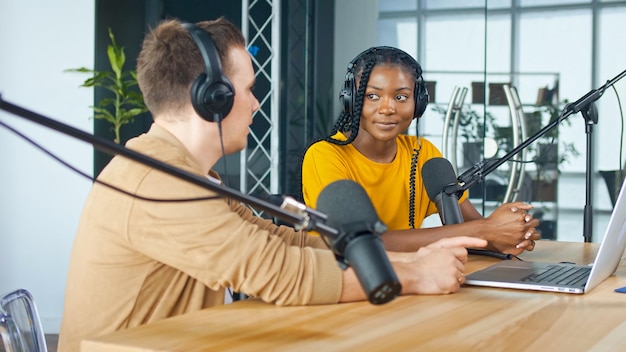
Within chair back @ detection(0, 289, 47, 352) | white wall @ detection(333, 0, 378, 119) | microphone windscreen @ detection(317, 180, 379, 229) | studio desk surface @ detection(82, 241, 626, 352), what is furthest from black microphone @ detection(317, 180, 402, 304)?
white wall @ detection(333, 0, 378, 119)

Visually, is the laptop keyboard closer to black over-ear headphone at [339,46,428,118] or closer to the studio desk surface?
the studio desk surface

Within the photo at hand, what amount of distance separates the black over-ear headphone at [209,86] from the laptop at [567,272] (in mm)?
610

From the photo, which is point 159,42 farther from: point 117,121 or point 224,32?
point 117,121

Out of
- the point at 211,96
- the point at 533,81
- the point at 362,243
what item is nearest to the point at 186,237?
the point at 211,96

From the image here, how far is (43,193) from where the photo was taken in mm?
4742

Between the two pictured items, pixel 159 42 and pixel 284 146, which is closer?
pixel 159 42

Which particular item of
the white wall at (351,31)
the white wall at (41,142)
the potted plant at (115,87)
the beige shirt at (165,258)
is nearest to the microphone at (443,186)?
the beige shirt at (165,258)

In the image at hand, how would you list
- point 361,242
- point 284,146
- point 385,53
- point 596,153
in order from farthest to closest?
point 284,146, point 596,153, point 385,53, point 361,242

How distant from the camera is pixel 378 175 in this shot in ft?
8.18

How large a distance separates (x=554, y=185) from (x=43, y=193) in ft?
8.98

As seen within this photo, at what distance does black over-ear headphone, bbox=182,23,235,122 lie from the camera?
143 cm

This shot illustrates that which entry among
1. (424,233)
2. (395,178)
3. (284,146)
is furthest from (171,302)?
(284,146)

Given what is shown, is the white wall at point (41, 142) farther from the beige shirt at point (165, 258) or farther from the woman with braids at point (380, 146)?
the beige shirt at point (165, 258)

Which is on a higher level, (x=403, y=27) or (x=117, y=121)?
(x=403, y=27)
